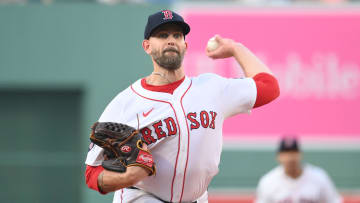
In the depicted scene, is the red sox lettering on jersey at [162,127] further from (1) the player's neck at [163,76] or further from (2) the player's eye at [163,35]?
(2) the player's eye at [163,35]

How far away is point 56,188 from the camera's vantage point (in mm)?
11844

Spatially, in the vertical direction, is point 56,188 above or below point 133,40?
below

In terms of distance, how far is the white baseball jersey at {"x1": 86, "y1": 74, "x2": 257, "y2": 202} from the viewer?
12.1ft

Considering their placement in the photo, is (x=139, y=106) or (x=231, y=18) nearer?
(x=139, y=106)

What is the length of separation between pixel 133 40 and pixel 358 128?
4.15m

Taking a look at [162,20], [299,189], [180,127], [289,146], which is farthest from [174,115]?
[299,189]

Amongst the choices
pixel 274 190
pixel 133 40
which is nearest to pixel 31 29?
pixel 133 40

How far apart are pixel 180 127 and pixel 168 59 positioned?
39 centimetres

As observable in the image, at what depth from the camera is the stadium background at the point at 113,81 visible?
11.3m

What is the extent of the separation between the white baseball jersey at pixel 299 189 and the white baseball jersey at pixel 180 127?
4162 mm

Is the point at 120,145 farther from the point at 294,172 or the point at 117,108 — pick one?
the point at 294,172

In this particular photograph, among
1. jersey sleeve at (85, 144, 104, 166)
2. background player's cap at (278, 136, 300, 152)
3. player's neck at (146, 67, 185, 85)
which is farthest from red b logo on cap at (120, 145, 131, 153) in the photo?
background player's cap at (278, 136, 300, 152)

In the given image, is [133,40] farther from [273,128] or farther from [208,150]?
[208,150]

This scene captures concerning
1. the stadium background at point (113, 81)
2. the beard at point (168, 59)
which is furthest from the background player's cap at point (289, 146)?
the beard at point (168, 59)
